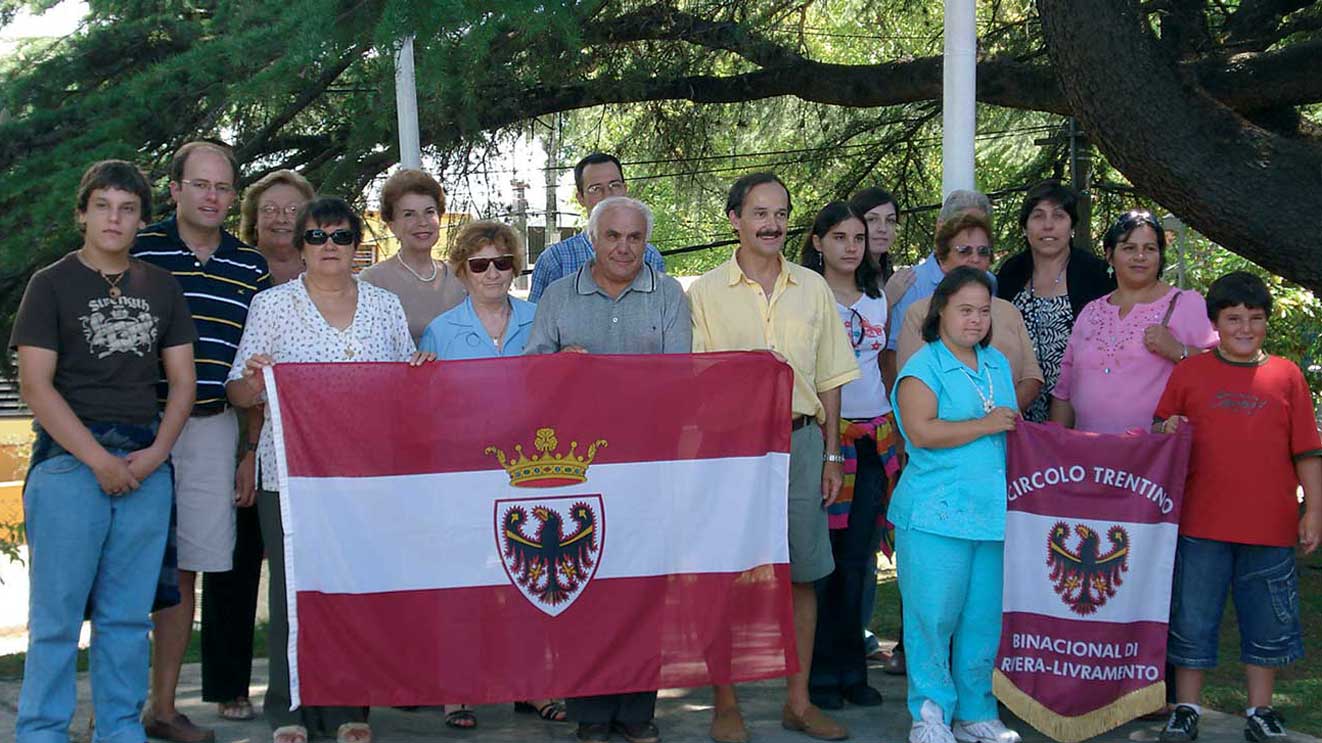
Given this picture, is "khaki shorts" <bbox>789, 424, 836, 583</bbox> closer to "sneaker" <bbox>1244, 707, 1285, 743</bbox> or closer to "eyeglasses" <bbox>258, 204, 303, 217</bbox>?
"sneaker" <bbox>1244, 707, 1285, 743</bbox>

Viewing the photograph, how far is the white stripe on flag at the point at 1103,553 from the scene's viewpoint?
16.5 feet

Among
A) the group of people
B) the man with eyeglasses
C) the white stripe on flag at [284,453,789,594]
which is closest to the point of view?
the group of people

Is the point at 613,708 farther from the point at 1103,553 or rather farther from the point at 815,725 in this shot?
the point at 1103,553

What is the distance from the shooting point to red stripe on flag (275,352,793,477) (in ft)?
15.7

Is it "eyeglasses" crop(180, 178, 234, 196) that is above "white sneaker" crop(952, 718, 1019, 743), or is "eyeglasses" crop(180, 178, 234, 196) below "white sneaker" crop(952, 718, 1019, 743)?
above

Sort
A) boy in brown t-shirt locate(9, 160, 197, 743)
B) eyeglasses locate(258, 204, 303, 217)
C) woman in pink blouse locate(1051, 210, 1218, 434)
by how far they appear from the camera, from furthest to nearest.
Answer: eyeglasses locate(258, 204, 303, 217), woman in pink blouse locate(1051, 210, 1218, 434), boy in brown t-shirt locate(9, 160, 197, 743)

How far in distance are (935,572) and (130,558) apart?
2778mm

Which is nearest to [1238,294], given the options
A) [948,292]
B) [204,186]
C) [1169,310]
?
[1169,310]

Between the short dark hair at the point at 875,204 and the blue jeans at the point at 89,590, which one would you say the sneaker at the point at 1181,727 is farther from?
the blue jeans at the point at 89,590

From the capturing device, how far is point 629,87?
9211mm

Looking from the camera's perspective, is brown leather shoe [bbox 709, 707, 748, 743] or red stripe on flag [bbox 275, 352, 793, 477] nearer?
red stripe on flag [bbox 275, 352, 793, 477]

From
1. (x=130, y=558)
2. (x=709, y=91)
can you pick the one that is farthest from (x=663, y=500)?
(x=709, y=91)

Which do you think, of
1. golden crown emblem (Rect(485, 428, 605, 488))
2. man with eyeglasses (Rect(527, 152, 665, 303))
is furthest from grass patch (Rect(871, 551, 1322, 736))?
golden crown emblem (Rect(485, 428, 605, 488))

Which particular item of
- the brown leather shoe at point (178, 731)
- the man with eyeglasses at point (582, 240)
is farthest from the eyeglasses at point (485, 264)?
the brown leather shoe at point (178, 731)
